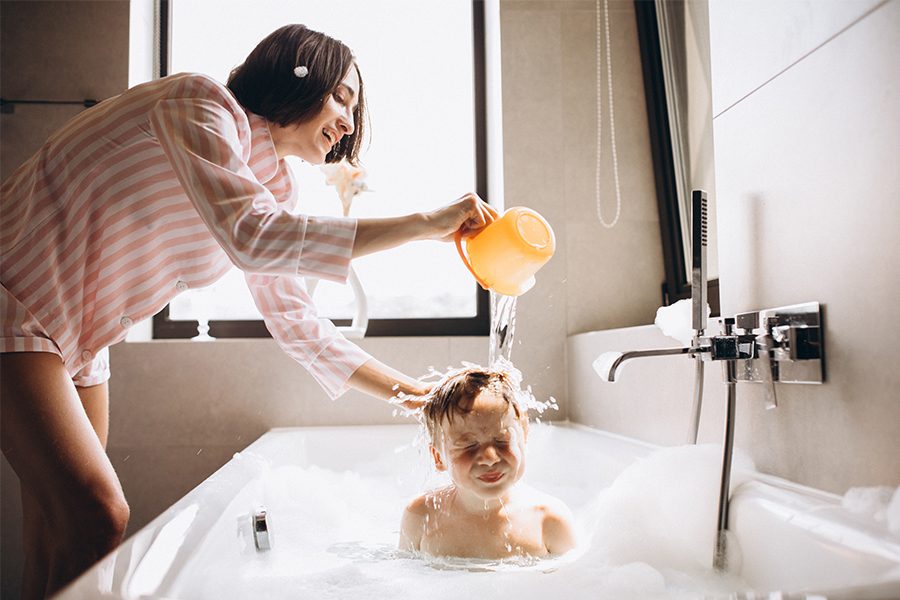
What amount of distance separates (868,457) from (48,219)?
3.95ft

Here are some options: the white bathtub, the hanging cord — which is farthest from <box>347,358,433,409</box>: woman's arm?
the hanging cord

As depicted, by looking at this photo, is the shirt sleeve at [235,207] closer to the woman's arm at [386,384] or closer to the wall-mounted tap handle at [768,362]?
the woman's arm at [386,384]

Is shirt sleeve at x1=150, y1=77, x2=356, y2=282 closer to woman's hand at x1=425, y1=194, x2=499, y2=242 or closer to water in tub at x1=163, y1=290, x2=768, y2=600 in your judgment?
woman's hand at x1=425, y1=194, x2=499, y2=242

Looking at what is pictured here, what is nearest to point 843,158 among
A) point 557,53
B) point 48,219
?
point 48,219

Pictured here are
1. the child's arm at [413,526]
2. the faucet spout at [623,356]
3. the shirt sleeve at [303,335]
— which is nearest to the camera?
the faucet spout at [623,356]

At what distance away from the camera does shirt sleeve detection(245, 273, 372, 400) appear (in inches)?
49.4

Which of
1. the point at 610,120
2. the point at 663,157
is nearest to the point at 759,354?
the point at 663,157

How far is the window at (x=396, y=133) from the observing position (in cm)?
213

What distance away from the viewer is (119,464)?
1.94m

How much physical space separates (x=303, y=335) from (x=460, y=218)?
0.52 metres

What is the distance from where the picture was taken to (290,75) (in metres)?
1.05

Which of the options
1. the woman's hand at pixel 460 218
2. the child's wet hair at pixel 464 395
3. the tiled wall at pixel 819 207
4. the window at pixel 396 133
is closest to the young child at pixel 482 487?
the child's wet hair at pixel 464 395

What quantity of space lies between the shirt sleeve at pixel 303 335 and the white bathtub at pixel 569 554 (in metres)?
0.23

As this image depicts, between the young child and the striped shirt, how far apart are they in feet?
1.14
